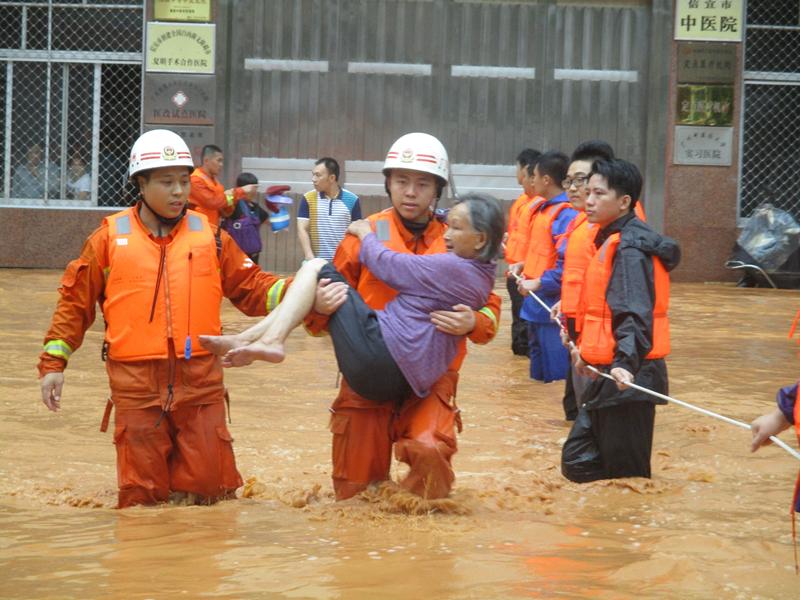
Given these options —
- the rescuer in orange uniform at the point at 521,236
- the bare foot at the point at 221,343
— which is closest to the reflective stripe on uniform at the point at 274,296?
the bare foot at the point at 221,343

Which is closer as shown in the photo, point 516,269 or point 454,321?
point 454,321

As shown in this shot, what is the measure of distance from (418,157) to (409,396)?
1.03 m

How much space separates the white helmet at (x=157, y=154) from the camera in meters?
6.20

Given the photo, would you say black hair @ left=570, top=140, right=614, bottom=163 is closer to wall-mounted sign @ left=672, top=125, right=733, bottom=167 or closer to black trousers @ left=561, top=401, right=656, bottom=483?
black trousers @ left=561, top=401, right=656, bottom=483

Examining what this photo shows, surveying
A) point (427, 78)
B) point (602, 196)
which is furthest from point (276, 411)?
point (427, 78)

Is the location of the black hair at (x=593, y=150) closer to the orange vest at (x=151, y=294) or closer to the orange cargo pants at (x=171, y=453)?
the orange vest at (x=151, y=294)

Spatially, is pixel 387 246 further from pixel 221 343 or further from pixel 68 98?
pixel 68 98

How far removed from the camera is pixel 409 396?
5973 mm

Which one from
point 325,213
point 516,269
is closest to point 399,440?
point 516,269

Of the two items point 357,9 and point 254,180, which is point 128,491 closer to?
point 254,180

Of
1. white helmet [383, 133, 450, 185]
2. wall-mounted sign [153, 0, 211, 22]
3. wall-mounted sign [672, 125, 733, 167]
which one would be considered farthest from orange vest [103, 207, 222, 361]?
wall-mounted sign [672, 125, 733, 167]

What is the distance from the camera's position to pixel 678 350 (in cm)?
1241

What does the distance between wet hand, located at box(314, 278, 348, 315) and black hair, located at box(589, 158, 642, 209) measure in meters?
1.65

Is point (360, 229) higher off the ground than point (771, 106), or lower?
lower
